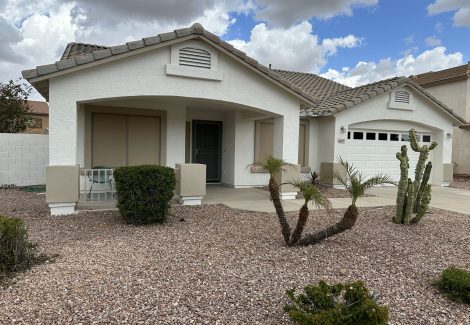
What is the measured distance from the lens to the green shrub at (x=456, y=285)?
13.3 ft

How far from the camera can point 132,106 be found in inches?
454

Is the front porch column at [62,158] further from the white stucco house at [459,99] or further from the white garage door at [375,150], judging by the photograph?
the white stucco house at [459,99]

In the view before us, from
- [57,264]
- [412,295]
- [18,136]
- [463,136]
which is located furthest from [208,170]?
[463,136]

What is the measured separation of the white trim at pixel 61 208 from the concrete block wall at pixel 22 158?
19.2 feet

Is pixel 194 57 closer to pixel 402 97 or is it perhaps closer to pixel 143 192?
pixel 143 192

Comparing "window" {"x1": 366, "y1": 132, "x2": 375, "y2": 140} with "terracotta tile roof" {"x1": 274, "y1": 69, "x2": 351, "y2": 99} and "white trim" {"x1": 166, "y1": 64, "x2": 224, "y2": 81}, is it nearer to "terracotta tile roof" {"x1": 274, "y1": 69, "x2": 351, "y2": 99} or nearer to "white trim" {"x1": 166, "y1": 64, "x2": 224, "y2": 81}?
"terracotta tile roof" {"x1": 274, "y1": 69, "x2": 351, "y2": 99}

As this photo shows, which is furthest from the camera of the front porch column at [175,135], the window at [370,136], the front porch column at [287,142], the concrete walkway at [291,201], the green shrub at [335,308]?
the window at [370,136]

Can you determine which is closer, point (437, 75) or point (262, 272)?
point (262, 272)

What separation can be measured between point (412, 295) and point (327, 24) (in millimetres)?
16138

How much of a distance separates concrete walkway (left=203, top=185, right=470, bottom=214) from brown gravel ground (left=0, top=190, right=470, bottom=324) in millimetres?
1889

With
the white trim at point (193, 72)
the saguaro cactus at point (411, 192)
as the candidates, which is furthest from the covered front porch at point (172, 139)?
the saguaro cactus at point (411, 192)

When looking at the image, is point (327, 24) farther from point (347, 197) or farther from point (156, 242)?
point (156, 242)

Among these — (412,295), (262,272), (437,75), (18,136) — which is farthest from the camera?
(437,75)

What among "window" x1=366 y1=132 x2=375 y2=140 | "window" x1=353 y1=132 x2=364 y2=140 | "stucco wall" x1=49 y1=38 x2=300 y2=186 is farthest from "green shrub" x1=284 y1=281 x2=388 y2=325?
"window" x1=366 y1=132 x2=375 y2=140
